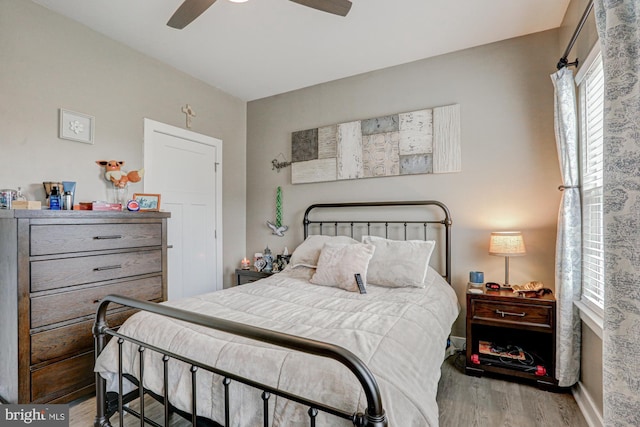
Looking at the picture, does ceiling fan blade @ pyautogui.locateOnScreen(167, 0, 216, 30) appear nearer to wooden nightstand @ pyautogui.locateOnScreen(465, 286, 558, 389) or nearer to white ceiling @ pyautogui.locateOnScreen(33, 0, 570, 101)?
white ceiling @ pyautogui.locateOnScreen(33, 0, 570, 101)

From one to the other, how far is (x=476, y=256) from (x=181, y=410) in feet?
8.05

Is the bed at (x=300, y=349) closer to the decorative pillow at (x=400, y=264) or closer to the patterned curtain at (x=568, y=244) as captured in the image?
the decorative pillow at (x=400, y=264)

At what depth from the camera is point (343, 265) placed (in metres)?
2.43

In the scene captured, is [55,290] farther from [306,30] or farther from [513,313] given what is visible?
[513,313]

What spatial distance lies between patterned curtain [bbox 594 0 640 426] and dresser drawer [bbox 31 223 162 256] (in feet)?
8.72

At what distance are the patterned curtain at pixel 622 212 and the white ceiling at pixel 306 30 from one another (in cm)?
150

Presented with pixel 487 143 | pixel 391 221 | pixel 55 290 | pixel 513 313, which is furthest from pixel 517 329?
pixel 55 290

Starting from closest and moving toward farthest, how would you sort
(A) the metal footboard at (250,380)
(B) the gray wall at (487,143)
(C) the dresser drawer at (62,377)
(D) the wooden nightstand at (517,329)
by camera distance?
(A) the metal footboard at (250,380) < (C) the dresser drawer at (62,377) < (D) the wooden nightstand at (517,329) < (B) the gray wall at (487,143)

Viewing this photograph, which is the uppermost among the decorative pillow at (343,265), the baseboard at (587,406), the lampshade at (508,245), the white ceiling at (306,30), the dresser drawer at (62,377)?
the white ceiling at (306,30)

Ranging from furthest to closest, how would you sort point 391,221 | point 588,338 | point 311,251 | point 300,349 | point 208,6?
point 391,221 < point 311,251 < point 588,338 < point 208,6 < point 300,349

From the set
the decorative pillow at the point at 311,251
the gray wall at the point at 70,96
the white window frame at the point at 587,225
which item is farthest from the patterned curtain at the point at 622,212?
the gray wall at the point at 70,96

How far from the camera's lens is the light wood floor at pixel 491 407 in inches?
71.7

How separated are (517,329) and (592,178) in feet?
3.84

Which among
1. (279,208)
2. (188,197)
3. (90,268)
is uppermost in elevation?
(188,197)
